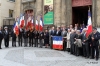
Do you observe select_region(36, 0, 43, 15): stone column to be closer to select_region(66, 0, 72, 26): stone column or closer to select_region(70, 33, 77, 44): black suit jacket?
select_region(66, 0, 72, 26): stone column

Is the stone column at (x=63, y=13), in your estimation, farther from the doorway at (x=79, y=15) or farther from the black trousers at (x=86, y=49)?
the black trousers at (x=86, y=49)

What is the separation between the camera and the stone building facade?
21.4 m

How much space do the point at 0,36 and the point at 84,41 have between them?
329 inches

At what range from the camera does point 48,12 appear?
24297 mm

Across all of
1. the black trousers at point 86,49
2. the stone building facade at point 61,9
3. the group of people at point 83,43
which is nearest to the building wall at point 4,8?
the stone building facade at point 61,9

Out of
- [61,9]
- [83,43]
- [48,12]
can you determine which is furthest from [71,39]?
[48,12]

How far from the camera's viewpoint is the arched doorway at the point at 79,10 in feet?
74.9

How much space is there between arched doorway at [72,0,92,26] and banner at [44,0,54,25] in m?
2.49

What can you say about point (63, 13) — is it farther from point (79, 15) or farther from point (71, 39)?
point (71, 39)

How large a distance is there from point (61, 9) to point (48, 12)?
1666 millimetres

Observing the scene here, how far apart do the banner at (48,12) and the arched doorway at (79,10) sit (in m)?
2.49

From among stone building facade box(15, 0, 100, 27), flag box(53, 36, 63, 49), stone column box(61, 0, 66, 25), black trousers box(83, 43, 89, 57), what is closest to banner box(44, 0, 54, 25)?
stone building facade box(15, 0, 100, 27)

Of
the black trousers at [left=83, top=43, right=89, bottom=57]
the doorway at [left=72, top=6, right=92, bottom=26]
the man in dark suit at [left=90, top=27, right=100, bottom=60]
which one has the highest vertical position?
the doorway at [left=72, top=6, right=92, bottom=26]

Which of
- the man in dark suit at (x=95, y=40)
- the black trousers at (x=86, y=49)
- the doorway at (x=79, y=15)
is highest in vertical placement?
the doorway at (x=79, y=15)
